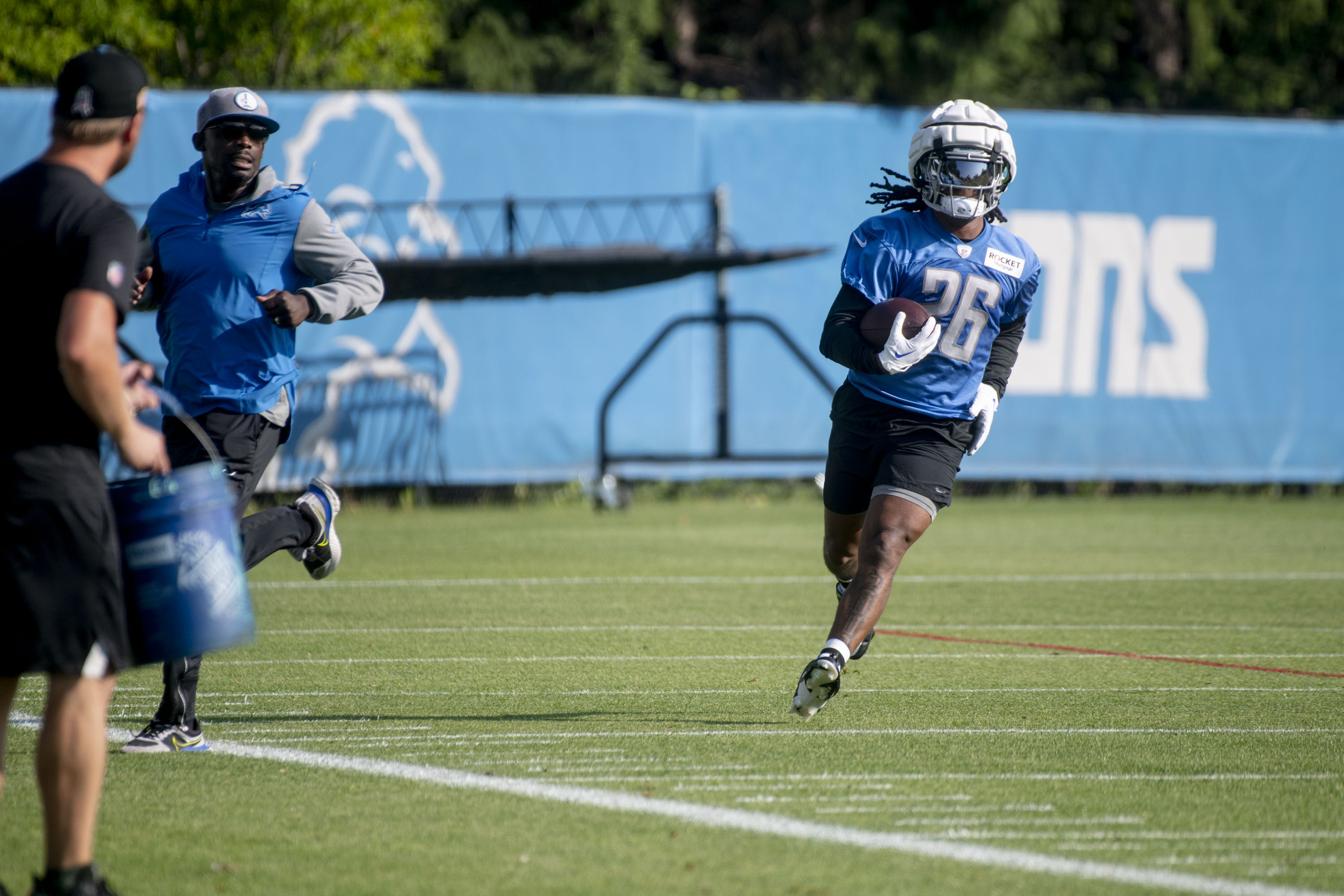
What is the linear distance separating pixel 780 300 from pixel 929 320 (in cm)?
1013

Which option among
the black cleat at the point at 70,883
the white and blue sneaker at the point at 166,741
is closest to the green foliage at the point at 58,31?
the white and blue sneaker at the point at 166,741

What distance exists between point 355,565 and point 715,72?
17188 millimetres

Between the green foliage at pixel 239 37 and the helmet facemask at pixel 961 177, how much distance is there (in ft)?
39.7

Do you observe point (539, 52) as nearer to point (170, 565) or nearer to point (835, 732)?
point (835, 732)

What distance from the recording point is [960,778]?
5.16 meters

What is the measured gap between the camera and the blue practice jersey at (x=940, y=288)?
20.5 feet

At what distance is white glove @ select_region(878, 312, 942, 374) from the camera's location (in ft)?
19.4

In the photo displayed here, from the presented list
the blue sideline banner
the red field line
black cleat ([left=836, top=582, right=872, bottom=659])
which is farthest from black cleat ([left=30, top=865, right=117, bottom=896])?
the blue sideline banner

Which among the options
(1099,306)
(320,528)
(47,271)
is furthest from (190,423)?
(1099,306)

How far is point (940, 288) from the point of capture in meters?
6.23

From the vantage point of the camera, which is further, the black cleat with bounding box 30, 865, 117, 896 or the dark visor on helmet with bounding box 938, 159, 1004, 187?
the dark visor on helmet with bounding box 938, 159, 1004, 187

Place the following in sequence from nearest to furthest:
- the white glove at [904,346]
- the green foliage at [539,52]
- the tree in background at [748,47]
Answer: the white glove at [904,346] < the tree in background at [748,47] < the green foliage at [539,52]

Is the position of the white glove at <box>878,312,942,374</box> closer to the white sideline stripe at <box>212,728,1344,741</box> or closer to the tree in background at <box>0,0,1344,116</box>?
the white sideline stripe at <box>212,728,1344,741</box>

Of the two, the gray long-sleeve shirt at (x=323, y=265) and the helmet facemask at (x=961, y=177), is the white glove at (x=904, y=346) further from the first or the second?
the gray long-sleeve shirt at (x=323, y=265)
